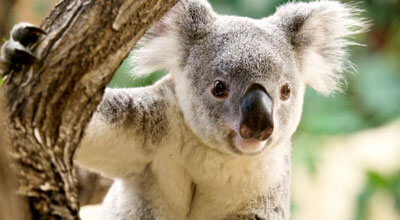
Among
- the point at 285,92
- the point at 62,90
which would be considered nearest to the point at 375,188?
the point at 285,92

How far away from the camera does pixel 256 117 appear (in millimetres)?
2096

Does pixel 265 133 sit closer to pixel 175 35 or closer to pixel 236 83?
pixel 236 83

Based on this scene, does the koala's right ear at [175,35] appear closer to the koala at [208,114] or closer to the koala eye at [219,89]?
the koala at [208,114]

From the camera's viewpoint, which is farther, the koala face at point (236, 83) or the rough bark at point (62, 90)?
the koala face at point (236, 83)

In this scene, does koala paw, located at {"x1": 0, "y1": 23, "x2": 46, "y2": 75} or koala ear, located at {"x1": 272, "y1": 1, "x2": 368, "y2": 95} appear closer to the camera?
koala paw, located at {"x1": 0, "y1": 23, "x2": 46, "y2": 75}

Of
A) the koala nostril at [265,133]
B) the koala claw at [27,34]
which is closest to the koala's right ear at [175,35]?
the koala nostril at [265,133]

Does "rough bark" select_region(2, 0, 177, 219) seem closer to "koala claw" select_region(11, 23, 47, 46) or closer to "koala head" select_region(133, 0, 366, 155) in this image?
"koala claw" select_region(11, 23, 47, 46)

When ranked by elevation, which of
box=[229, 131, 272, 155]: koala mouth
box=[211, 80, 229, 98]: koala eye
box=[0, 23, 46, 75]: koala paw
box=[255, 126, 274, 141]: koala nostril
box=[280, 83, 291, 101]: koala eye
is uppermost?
box=[0, 23, 46, 75]: koala paw

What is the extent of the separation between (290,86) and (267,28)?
1.11 feet

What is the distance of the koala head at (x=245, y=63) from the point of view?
228 centimetres

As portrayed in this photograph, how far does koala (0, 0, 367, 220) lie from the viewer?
2.36m

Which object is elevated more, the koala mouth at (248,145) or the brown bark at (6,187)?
the brown bark at (6,187)

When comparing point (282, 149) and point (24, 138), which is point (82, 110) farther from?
point (282, 149)

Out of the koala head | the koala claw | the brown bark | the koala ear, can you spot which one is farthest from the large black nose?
the brown bark
